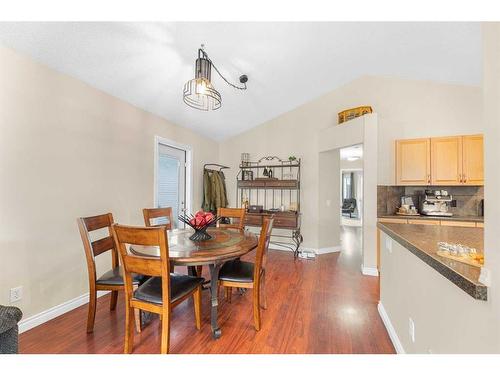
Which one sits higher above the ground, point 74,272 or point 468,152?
point 468,152

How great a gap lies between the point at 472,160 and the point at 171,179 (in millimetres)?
4702

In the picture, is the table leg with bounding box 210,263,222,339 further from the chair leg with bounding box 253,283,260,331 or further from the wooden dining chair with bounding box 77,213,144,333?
the wooden dining chair with bounding box 77,213,144,333

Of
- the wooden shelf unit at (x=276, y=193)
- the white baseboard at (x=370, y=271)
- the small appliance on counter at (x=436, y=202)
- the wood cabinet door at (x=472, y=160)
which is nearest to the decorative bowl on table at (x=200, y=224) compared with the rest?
the wooden shelf unit at (x=276, y=193)

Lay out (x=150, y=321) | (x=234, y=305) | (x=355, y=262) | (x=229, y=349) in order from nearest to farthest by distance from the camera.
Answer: (x=229, y=349)
(x=150, y=321)
(x=234, y=305)
(x=355, y=262)

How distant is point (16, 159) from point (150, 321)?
6.00 feet

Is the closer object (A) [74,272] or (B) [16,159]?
(B) [16,159]

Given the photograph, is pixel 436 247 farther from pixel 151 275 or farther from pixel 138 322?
pixel 138 322

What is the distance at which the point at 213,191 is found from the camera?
4.77m

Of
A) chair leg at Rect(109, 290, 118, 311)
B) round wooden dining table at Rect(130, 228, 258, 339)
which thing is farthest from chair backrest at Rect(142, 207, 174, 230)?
chair leg at Rect(109, 290, 118, 311)

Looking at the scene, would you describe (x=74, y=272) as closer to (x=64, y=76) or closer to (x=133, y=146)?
(x=133, y=146)

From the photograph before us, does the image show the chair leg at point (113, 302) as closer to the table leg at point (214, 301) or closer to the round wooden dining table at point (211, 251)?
the round wooden dining table at point (211, 251)
